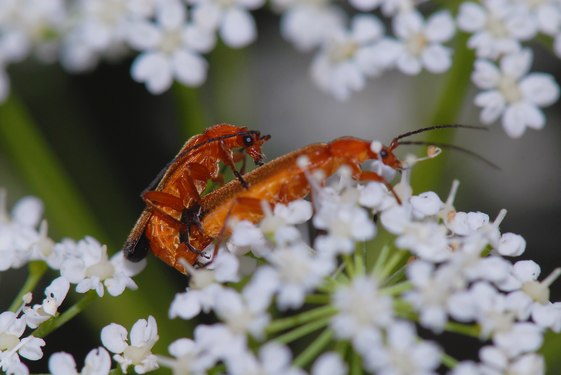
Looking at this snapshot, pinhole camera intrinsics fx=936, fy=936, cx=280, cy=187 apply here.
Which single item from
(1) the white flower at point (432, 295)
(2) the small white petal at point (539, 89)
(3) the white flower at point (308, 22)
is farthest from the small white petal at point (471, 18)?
(1) the white flower at point (432, 295)

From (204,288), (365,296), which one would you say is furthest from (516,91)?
(204,288)

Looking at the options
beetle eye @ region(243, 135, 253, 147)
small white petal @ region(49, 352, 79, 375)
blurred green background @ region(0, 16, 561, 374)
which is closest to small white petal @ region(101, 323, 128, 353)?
small white petal @ region(49, 352, 79, 375)

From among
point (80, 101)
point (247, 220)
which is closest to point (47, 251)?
point (247, 220)

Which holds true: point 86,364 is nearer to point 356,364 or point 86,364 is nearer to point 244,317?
point 244,317

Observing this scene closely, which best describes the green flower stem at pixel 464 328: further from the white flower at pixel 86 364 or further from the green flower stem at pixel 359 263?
the white flower at pixel 86 364

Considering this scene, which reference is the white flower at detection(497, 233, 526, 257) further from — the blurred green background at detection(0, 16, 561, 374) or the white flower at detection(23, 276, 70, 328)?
the white flower at detection(23, 276, 70, 328)

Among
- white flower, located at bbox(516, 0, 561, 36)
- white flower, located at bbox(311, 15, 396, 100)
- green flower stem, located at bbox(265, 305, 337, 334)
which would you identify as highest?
white flower, located at bbox(311, 15, 396, 100)

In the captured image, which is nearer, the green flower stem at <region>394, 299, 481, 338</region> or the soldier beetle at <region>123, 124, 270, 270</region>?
the green flower stem at <region>394, 299, 481, 338</region>

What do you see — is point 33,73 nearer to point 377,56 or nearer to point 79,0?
point 79,0
